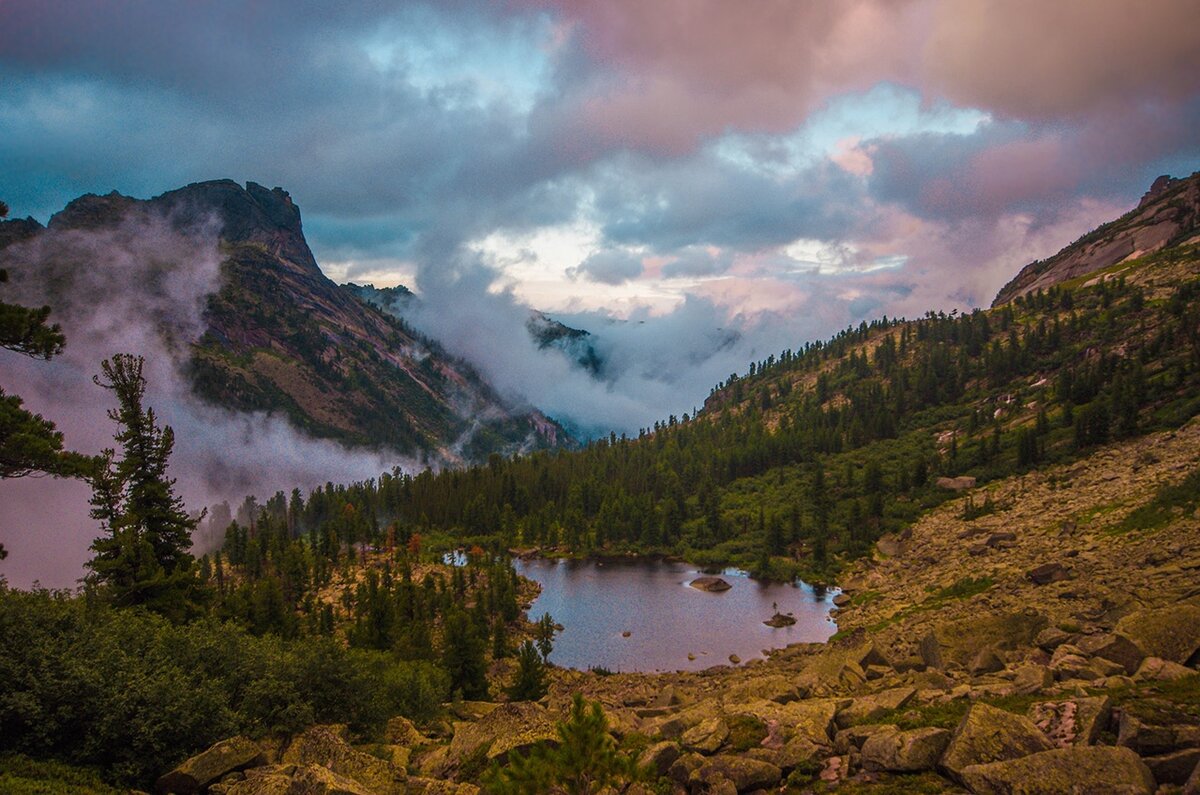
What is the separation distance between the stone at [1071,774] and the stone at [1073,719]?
7.35 feet

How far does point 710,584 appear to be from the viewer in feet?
381

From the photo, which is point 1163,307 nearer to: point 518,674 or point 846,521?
point 846,521

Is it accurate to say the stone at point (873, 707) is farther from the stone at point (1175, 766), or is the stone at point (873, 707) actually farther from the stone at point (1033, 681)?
the stone at point (1175, 766)

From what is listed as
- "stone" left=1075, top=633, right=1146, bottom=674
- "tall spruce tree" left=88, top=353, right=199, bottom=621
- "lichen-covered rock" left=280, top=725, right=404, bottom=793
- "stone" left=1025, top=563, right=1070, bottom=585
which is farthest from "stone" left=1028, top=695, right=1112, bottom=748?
"stone" left=1025, top=563, right=1070, bottom=585

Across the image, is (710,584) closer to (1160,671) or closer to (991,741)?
(1160,671)

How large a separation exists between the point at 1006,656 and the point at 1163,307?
8069 inches

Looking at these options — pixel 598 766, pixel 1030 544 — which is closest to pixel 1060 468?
pixel 1030 544

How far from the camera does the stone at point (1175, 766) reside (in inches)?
542

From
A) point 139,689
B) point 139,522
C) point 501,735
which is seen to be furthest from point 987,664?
point 139,522

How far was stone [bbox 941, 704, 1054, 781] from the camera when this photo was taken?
53.2ft

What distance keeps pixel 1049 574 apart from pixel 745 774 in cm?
5273

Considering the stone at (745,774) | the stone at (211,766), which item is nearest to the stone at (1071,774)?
the stone at (745,774)

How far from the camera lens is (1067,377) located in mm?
159250

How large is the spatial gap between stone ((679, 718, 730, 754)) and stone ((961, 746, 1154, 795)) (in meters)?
8.88
